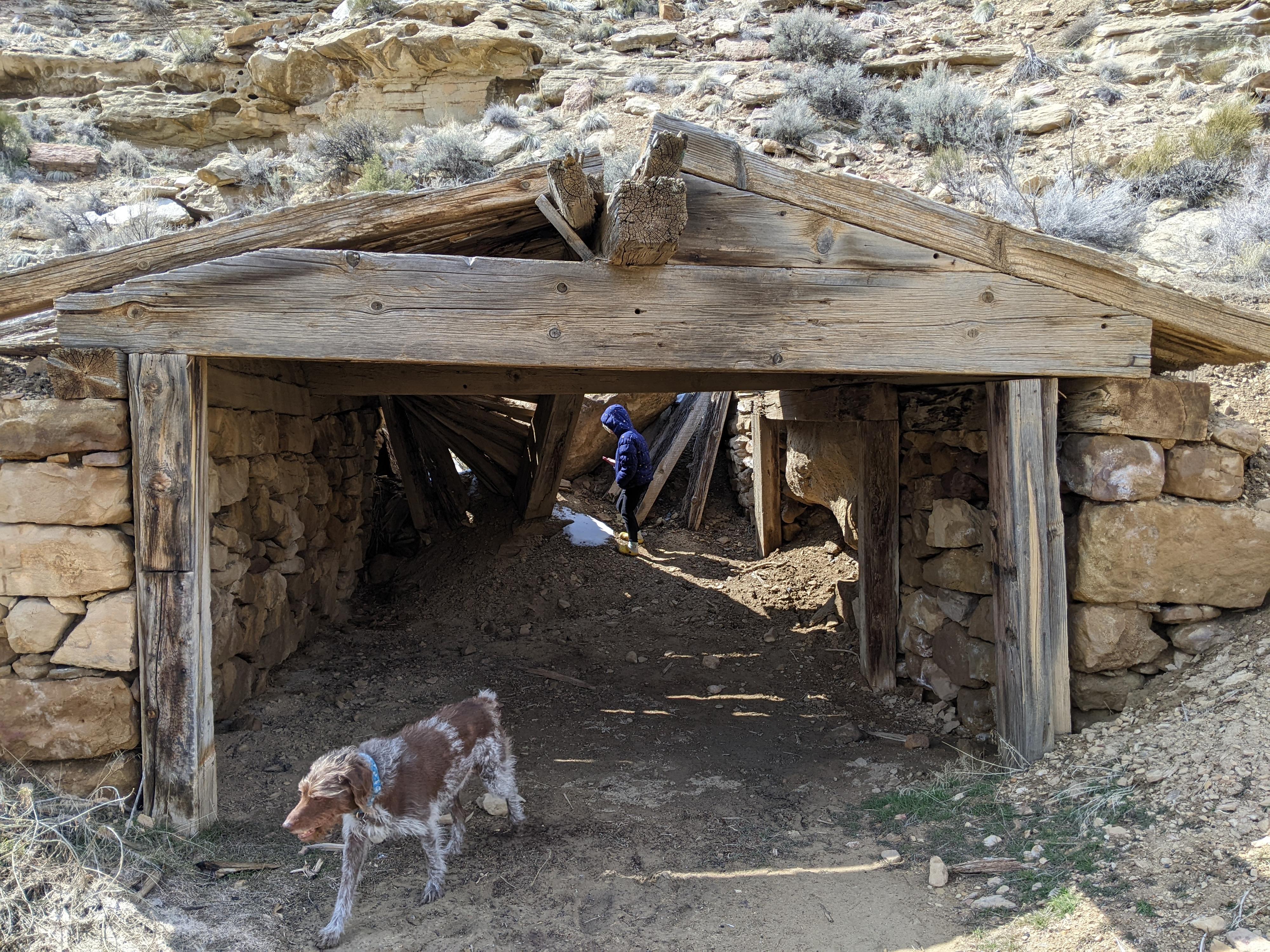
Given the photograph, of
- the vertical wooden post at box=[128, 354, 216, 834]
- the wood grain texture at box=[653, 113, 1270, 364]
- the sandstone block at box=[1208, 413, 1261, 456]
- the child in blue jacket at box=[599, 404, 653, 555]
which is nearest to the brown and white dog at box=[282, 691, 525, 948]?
the vertical wooden post at box=[128, 354, 216, 834]

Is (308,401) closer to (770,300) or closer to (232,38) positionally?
(770,300)

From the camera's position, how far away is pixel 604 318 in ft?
11.5

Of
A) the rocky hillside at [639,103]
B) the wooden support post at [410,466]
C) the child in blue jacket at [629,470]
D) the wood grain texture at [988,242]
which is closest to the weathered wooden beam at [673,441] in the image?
the child in blue jacket at [629,470]

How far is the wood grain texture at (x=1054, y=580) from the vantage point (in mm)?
3969

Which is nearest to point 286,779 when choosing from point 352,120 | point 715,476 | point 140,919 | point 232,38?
point 140,919

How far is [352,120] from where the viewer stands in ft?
45.9

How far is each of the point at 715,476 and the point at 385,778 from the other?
25.5 feet

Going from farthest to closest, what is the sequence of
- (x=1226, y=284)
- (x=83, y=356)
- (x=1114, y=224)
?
1. (x=1114, y=224)
2. (x=1226, y=284)
3. (x=83, y=356)

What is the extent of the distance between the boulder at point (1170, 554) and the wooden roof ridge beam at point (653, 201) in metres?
2.50

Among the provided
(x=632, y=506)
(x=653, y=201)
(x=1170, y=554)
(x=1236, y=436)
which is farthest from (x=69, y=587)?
(x=632, y=506)

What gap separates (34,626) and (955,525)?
4642 millimetres

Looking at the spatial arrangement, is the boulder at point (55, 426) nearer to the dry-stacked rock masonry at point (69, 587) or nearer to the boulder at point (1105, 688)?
the dry-stacked rock masonry at point (69, 587)

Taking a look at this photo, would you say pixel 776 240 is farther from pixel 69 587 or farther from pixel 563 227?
pixel 69 587

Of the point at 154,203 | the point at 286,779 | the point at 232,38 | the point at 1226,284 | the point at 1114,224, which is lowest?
the point at 286,779
